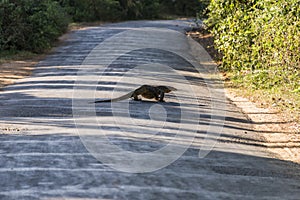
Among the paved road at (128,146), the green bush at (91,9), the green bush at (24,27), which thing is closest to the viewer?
the paved road at (128,146)

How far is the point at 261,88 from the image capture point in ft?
39.1

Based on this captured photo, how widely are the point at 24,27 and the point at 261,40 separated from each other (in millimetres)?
11418

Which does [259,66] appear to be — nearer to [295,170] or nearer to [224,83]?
[224,83]

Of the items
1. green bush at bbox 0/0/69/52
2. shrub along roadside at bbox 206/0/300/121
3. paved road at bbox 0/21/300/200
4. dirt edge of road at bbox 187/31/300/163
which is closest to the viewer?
paved road at bbox 0/21/300/200

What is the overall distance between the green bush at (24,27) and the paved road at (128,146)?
6.51 m

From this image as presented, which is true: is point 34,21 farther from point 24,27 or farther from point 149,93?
point 149,93

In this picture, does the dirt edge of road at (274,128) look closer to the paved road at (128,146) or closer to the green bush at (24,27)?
the paved road at (128,146)

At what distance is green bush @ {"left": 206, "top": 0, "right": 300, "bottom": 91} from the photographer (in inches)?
397

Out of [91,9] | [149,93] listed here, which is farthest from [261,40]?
[91,9]

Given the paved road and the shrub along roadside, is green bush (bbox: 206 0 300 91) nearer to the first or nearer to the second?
the shrub along roadside

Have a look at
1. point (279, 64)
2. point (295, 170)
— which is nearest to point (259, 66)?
point (279, 64)

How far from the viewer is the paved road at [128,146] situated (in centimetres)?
524

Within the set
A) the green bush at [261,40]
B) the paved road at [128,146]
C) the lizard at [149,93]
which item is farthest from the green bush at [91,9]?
the lizard at [149,93]

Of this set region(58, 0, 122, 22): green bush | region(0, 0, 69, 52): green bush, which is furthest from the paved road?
region(58, 0, 122, 22): green bush
